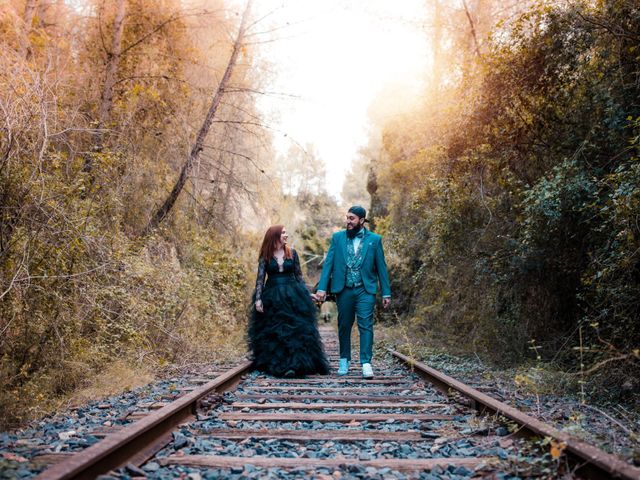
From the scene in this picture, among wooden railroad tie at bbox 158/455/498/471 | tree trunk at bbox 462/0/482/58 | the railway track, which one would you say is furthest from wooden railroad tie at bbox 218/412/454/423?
tree trunk at bbox 462/0/482/58

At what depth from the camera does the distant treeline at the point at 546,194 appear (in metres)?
4.91

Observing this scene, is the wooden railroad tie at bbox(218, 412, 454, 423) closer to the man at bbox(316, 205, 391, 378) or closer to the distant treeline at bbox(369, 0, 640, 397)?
the distant treeline at bbox(369, 0, 640, 397)

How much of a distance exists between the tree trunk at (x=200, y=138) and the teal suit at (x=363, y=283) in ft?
15.6

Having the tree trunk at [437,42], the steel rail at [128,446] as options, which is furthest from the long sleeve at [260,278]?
the tree trunk at [437,42]

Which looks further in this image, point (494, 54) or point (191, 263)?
point (191, 263)

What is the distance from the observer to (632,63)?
538 centimetres

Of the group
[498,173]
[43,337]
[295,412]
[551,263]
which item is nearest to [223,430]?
[295,412]

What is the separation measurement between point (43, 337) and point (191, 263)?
5984 millimetres

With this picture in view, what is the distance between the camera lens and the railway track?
262cm

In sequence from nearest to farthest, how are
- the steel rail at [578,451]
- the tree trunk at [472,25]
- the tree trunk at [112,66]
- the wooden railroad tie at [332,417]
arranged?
the steel rail at [578,451]
the wooden railroad tie at [332,417]
the tree trunk at [112,66]
the tree trunk at [472,25]

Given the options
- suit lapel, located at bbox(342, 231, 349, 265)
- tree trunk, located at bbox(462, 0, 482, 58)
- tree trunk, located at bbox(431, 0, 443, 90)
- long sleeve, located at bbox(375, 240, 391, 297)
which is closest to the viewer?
long sleeve, located at bbox(375, 240, 391, 297)

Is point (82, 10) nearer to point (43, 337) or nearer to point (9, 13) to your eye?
point (9, 13)

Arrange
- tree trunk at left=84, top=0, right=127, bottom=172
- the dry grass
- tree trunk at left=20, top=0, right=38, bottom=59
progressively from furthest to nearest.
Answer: tree trunk at left=84, top=0, right=127, bottom=172 → tree trunk at left=20, top=0, right=38, bottom=59 → the dry grass

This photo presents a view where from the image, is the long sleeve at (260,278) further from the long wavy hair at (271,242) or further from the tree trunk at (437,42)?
the tree trunk at (437,42)
